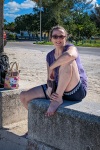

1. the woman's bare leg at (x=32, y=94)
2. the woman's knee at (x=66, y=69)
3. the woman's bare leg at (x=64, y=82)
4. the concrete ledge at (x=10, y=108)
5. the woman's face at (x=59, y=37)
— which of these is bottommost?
the concrete ledge at (x=10, y=108)

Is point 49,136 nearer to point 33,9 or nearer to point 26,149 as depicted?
point 26,149

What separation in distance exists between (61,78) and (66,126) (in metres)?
0.51

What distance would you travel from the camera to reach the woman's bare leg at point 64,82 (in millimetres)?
3244

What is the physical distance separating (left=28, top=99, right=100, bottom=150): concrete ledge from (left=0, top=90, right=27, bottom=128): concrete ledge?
0.78m

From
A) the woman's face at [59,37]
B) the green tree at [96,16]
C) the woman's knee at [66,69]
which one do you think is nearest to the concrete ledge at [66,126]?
the woman's knee at [66,69]

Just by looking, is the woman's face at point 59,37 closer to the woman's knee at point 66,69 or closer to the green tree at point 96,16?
the woman's knee at point 66,69

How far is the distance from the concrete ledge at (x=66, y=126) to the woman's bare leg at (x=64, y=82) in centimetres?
7

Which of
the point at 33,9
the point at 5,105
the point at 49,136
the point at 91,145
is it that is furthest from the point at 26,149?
the point at 33,9

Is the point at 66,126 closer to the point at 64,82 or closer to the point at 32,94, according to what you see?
the point at 64,82

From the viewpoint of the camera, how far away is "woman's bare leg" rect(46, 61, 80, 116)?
324 cm

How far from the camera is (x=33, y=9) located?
68.7m

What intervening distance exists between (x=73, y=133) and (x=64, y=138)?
0.15m

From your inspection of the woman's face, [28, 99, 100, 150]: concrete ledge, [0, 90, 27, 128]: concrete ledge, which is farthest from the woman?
[0, 90, 27, 128]: concrete ledge

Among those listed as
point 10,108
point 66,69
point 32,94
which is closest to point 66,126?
point 66,69
